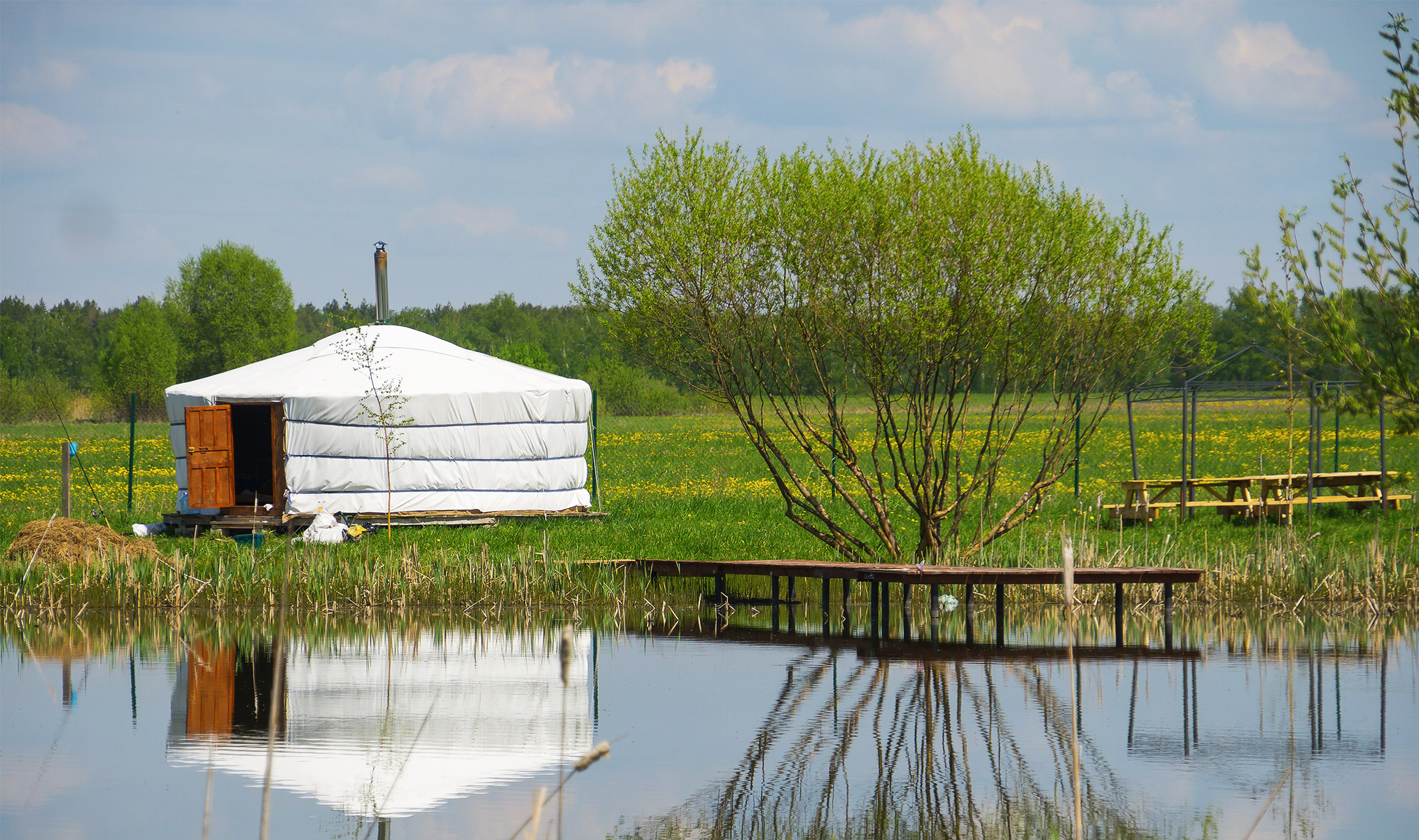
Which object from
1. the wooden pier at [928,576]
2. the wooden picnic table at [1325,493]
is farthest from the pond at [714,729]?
the wooden picnic table at [1325,493]

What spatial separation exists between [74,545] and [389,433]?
3.71 m

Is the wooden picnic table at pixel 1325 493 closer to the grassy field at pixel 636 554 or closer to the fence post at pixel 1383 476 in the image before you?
the fence post at pixel 1383 476

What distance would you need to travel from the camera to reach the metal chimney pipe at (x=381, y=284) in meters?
18.7

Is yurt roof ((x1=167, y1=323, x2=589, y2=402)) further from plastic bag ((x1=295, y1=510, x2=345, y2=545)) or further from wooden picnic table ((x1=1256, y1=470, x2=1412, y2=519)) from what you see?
wooden picnic table ((x1=1256, y1=470, x2=1412, y2=519))

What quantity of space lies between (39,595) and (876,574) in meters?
6.55

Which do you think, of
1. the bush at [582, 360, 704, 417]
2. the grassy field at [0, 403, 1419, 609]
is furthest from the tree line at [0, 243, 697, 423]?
the grassy field at [0, 403, 1419, 609]

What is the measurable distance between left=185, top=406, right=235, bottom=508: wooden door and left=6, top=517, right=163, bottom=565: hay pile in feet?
6.85

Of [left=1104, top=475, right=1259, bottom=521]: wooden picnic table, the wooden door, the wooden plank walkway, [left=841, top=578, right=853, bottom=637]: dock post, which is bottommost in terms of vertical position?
[left=841, top=578, right=853, bottom=637]: dock post

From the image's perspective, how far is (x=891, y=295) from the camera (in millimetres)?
10391

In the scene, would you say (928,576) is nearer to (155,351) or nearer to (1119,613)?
(1119,613)

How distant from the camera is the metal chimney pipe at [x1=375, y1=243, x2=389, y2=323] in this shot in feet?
61.2

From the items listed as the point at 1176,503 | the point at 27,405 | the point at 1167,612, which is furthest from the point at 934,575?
the point at 27,405

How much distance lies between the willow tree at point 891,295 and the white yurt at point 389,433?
454cm

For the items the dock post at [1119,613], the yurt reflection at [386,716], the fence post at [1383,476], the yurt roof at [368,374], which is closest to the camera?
the yurt reflection at [386,716]
